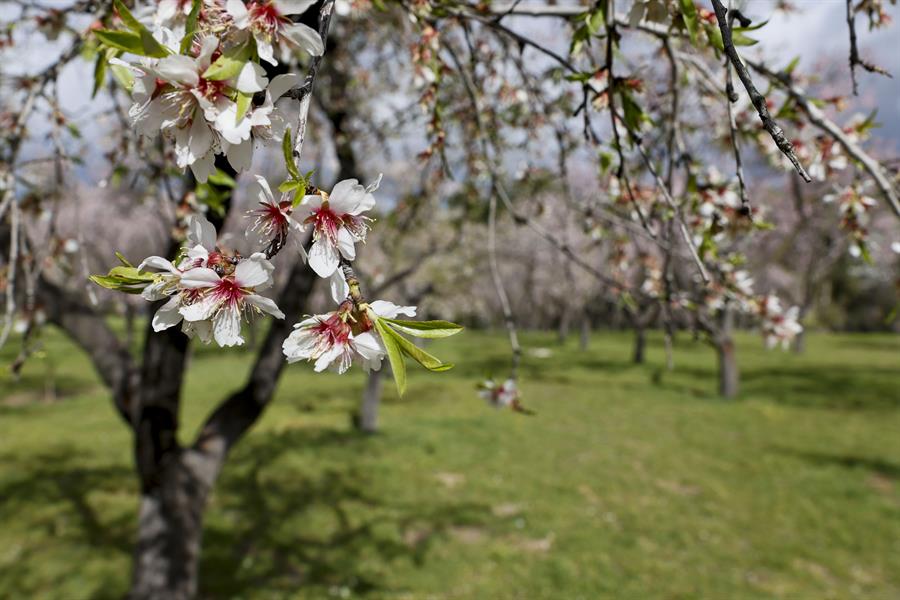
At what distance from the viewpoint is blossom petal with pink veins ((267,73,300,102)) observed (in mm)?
598

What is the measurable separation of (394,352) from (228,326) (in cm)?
21

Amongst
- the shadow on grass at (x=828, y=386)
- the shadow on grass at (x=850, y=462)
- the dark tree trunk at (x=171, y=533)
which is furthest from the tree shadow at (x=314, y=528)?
the shadow on grass at (x=828, y=386)

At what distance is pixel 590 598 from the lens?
4.21 meters

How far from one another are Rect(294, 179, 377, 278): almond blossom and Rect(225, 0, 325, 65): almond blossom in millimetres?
154

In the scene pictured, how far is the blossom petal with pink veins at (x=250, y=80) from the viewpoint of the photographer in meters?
0.56

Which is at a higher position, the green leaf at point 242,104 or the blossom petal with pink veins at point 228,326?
the green leaf at point 242,104

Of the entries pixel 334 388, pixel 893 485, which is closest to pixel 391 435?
pixel 334 388

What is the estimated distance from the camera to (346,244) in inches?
25.7


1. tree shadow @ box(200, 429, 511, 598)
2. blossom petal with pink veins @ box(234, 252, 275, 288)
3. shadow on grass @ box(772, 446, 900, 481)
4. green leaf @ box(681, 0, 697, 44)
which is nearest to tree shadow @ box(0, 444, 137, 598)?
tree shadow @ box(200, 429, 511, 598)

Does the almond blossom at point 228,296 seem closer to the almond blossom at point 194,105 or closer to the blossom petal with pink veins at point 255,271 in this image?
the blossom petal with pink veins at point 255,271

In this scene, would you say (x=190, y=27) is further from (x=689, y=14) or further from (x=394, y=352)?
(x=689, y=14)

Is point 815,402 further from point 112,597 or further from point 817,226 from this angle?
point 112,597

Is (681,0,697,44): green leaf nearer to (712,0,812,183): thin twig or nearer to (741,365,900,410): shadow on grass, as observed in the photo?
(712,0,812,183): thin twig

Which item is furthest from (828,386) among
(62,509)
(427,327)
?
(427,327)
